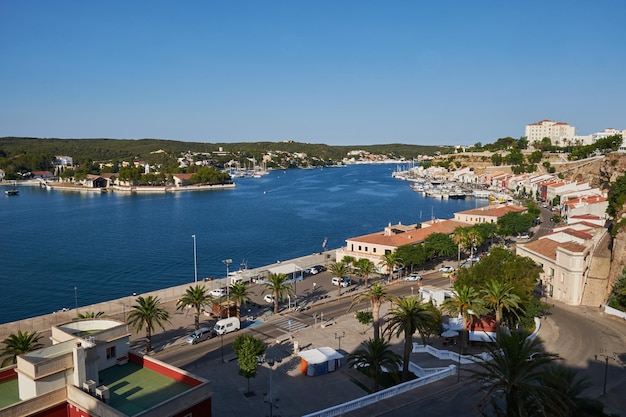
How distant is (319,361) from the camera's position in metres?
25.1

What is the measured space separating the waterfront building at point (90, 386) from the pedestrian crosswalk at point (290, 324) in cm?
1568

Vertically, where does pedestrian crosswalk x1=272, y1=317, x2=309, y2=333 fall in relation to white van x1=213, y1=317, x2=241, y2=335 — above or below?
below

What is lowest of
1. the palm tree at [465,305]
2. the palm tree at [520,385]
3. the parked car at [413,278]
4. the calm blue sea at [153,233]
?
the calm blue sea at [153,233]

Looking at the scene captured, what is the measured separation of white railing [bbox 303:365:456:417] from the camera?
57.2 feet

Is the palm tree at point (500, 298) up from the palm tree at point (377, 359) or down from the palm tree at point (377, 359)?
up

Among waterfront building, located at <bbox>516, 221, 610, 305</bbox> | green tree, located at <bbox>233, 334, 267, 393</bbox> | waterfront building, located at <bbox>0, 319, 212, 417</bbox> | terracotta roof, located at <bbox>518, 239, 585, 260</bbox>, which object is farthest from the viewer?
terracotta roof, located at <bbox>518, 239, 585, 260</bbox>

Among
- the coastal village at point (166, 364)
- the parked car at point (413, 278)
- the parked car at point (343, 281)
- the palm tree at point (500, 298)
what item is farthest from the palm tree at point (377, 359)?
the parked car at point (413, 278)

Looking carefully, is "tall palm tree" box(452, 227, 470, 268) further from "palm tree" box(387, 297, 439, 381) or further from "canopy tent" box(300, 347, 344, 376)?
"palm tree" box(387, 297, 439, 381)

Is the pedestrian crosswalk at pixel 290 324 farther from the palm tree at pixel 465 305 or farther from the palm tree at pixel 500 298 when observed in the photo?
the palm tree at pixel 500 298

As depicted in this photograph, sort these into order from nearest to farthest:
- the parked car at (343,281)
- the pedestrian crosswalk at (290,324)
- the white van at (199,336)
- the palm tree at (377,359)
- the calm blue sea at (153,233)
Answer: the palm tree at (377,359) → the white van at (199,336) → the pedestrian crosswalk at (290,324) → the parked car at (343,281) → the calm blue sea at (153,233)

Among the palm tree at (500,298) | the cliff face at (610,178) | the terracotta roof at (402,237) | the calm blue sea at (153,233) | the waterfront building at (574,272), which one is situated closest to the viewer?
the palm tree at (500,298)

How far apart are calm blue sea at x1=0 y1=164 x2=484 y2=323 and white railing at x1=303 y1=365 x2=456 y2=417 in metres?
35.1

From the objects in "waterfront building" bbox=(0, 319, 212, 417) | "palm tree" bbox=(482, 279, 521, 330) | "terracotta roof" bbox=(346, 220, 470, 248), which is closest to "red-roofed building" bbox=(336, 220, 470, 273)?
"terracotta roof" bbox=(346, 220, 470, 248)

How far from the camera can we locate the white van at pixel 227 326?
3152 centimetres
